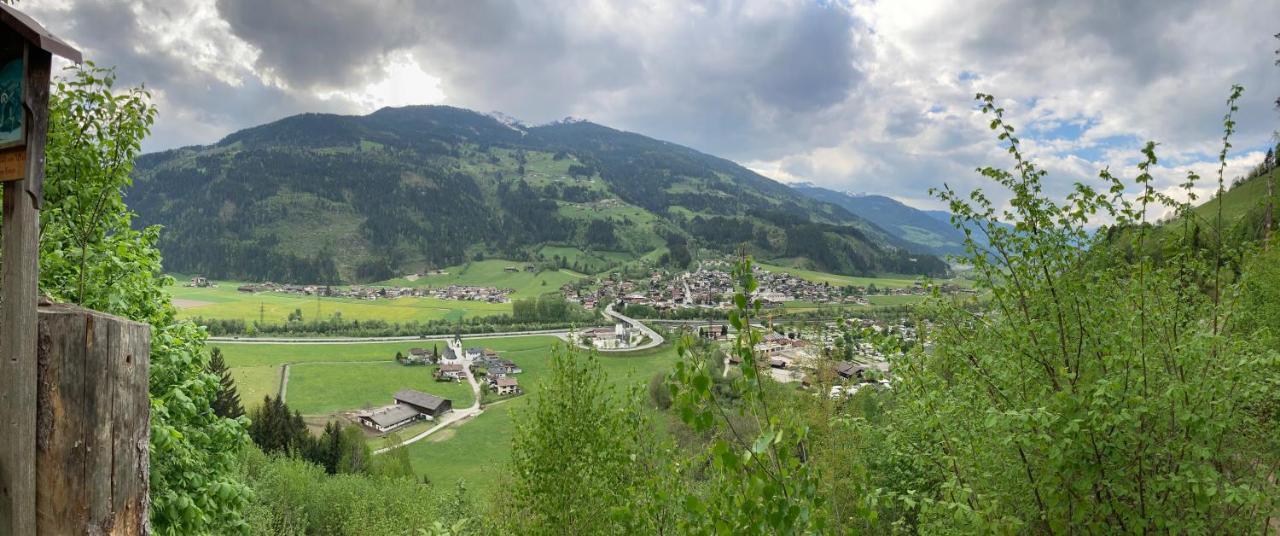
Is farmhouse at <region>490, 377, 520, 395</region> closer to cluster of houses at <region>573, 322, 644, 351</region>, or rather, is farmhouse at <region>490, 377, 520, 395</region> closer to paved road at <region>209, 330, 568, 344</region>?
cluster of houses at <region>573, 322, 644, 351</region>

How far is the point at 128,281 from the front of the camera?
813cm

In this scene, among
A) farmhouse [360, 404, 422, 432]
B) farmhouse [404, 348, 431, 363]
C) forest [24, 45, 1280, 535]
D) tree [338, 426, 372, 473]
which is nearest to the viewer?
forest [24, 45, 1280, 535]

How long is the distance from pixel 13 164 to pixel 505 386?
80125 mm

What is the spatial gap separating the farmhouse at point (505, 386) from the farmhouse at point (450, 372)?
26.0ft

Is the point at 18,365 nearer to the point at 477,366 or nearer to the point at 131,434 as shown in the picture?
the point at 131,434

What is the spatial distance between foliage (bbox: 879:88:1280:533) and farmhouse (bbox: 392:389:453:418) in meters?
72.9

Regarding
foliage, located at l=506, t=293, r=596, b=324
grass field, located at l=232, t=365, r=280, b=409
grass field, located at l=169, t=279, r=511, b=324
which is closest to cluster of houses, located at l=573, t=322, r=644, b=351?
foliage, located at l=506, t=293, r=596, b=324

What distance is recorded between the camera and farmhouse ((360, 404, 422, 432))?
2525 inches

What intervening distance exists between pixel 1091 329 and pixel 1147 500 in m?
1.37

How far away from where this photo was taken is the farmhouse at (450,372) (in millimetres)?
83625

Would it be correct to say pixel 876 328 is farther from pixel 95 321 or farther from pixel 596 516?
pixel 596 516

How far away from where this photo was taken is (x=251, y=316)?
125000 mm

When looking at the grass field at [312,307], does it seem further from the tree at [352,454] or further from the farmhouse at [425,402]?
the tree at [352,454]

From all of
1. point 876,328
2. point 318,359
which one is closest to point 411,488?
point 876,328
